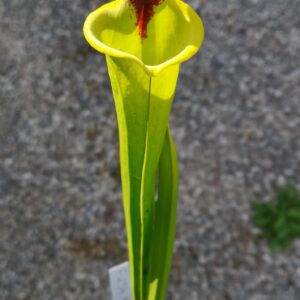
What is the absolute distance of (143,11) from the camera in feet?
2.25

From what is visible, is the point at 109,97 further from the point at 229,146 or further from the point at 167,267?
the point at 167,267

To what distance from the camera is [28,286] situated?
1.82m

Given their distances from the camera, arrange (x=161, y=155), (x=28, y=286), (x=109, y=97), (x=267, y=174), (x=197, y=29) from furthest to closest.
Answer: (x=109, y=97) → (x=267, y=174) → (x=28, y=286) → (x=161, y=155) → (x=197, y=29)

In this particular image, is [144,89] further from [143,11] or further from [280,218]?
[280,218]

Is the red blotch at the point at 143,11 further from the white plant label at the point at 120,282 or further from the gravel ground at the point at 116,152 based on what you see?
the gravel ground at the point at 116,152

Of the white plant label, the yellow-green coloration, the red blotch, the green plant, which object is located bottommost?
the green plant

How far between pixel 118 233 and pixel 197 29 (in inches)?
52.9

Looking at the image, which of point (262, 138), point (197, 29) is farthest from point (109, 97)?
point (197, 29)

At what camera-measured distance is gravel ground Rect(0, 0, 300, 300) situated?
1.85m

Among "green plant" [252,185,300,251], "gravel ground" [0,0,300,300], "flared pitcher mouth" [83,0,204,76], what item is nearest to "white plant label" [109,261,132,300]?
"flared pitcher mouth" [83,0,204,76]

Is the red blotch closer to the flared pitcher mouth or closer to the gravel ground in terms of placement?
the flared pitcher mouth

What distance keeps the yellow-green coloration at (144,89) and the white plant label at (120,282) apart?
10.4 inches

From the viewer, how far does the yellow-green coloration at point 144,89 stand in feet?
2.16

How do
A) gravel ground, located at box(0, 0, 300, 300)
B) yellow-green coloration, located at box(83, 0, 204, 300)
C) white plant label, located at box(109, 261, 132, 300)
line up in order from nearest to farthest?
yellow-green coloration, located at box(83, 0, 204, 300), white plant label, located at box(109, 261, 132, 300), gravel ground, located at box(0, 0, 300, 300)
